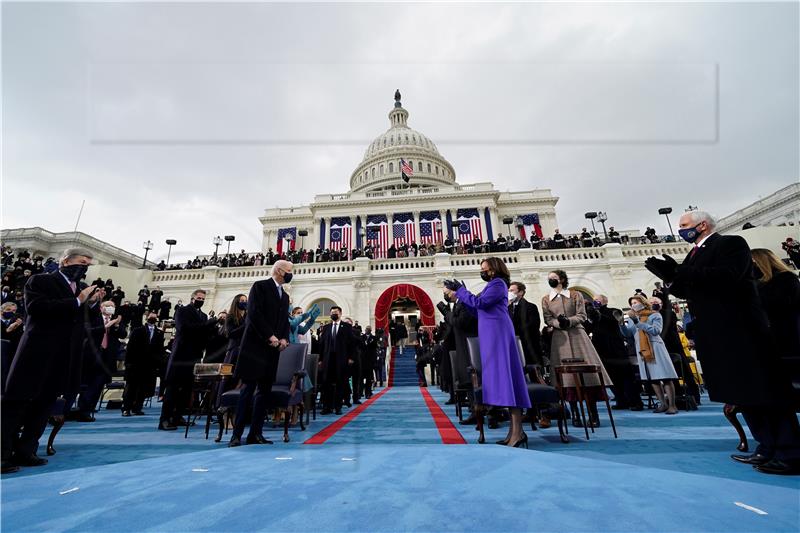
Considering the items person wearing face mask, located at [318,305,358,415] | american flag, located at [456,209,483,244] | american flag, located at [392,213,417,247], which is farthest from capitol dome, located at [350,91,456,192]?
person wearing face mask, located at [318,305,358,415]

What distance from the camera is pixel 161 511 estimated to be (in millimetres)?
1769

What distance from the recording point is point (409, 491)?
2029mm

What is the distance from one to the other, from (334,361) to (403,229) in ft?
113

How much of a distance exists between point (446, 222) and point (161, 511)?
39.9 meters

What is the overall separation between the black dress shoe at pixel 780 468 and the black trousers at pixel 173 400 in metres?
6.69

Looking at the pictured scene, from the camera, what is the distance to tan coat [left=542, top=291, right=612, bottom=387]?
14.7 ft

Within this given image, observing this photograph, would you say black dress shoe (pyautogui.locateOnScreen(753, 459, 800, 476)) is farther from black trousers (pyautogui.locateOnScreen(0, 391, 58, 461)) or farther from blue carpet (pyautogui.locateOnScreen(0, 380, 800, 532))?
black trousers (pyautogui.locateOnScreen(0, 391, 58, 461))

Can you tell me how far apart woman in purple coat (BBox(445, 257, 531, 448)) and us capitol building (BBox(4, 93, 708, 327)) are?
14.4 m

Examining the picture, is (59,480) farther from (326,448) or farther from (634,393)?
(634,393)

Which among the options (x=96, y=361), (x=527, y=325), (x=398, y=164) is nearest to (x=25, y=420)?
(x=96, y=361)

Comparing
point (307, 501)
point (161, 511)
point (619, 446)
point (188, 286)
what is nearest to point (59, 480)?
point (161, 511)

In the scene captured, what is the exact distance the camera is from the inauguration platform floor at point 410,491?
160 centimetres

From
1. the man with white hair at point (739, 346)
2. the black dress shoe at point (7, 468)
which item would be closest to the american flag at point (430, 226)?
the man with white hair at point (739, 346)

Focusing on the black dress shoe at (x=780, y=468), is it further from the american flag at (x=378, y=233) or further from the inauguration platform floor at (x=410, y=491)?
the american flag at (x=378, y=233)
